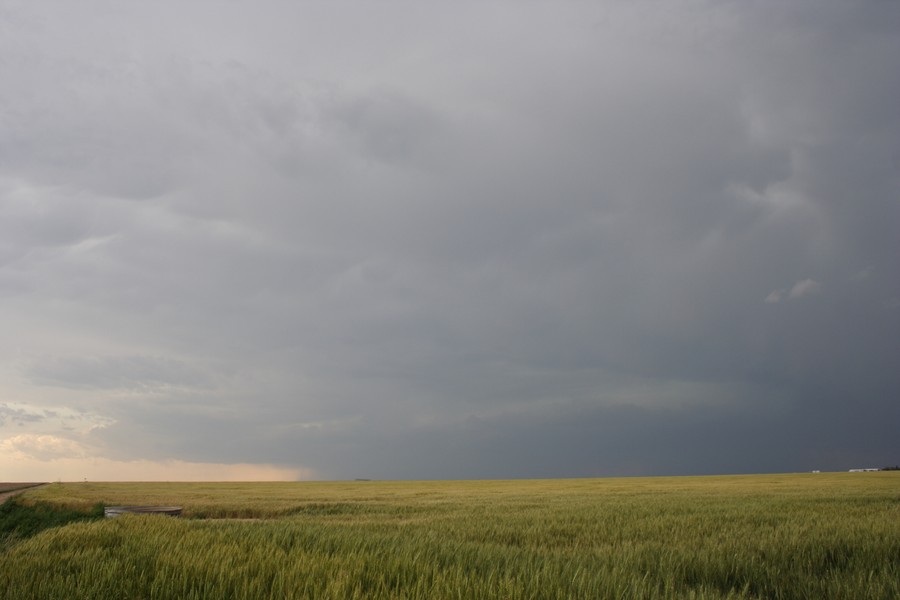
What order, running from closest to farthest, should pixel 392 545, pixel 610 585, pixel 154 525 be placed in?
1. pixel 610 585
2. pixel 392 545
3. pixel 154 525

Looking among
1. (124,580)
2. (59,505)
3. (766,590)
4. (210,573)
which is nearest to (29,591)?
(124,580)

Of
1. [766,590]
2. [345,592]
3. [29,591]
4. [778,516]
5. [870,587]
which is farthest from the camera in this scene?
[778,516]

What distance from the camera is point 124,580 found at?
488cm

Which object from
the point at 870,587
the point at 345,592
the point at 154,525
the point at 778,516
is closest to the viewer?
the point at 345,592

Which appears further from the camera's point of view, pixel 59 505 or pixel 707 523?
pixel 59 505

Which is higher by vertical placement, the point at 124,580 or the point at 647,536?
the point at 124,580

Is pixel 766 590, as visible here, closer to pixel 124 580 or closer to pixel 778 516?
pixel 124 580

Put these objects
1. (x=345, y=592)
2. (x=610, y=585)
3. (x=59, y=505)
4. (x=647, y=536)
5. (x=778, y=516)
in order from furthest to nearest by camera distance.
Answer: (x=59, y=505) < (x=778, y=516) < (x=647, y=536) < (x=610, y=585) < (x=345, y=592)

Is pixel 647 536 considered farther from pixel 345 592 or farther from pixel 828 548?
pixel 345 592

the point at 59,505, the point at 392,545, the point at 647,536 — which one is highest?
the point at 392,545

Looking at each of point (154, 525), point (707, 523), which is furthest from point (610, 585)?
point (707, 523)

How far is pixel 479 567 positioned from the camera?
5.47 meters

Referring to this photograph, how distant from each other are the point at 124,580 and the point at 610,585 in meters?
4.00

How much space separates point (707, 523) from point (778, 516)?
2.59m
